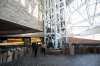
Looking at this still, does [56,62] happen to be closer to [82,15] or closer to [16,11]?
[16,11]

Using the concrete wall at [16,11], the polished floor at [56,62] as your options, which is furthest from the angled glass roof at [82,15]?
the concrete wall at [16,11]

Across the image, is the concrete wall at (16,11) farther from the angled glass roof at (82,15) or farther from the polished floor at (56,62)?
the angled glass roof at (82,15)

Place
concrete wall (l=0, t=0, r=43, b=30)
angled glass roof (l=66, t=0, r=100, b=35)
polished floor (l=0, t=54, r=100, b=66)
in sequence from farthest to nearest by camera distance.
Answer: angled glass roof (l=66, t=0, r=100, b=35) → polished floor (l=0, t=54, r=100, b=66) → concrete wall (l=0, t=0, r=43, b=30)

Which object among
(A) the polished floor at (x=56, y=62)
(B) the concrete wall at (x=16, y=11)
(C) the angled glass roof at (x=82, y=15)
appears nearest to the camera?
(B) the concrete wall at (x=16, y=11)

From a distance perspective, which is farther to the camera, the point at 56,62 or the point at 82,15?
the point at 82,15

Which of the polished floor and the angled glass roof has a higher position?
the angled glass roof

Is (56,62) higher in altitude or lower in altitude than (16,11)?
lower

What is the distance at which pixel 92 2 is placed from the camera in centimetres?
1548

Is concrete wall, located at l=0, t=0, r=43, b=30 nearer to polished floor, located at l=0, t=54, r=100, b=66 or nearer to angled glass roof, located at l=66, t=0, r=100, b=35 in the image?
polished floor, located at l=0, t=54, r=100, b=66

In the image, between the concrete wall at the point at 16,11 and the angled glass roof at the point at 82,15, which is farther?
the angled glass roof at the point at 82,15

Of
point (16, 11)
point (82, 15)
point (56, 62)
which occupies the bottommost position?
point (56, 62)

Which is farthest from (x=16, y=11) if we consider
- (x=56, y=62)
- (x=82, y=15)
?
(x=82, y=15)

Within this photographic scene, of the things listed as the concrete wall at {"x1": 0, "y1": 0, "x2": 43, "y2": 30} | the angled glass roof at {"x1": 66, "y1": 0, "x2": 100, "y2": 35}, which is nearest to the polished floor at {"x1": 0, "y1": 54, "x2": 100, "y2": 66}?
the concrete wall at {"x1": 0, "y1": 0, "x2": 43, "y2": 30}

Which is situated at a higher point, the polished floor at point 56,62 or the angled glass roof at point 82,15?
the angled glass roof at point 82,15
